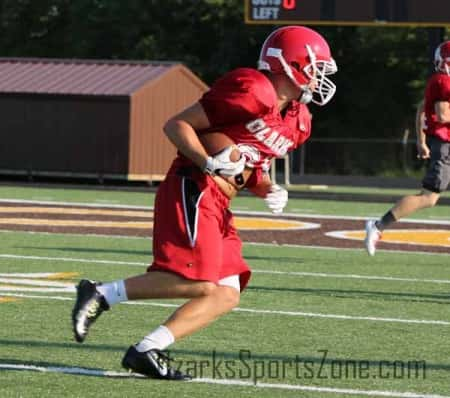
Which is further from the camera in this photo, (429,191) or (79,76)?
(79,76)

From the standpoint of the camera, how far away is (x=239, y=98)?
21.2ft

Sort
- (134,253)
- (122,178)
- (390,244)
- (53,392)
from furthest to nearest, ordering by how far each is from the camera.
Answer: (122,178) → (390,244) → (134,253) → (53,392)

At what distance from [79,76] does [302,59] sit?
76.1 ft

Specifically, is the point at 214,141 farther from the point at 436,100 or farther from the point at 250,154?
the point at 436,100

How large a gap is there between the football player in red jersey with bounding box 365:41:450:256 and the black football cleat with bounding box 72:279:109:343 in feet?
17.5

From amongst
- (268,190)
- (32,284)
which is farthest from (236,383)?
(32,284)

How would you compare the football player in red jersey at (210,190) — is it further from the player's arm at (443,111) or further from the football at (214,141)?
the player's arm at (443,111)

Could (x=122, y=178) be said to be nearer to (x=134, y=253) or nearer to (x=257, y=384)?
(x=134, y=253)

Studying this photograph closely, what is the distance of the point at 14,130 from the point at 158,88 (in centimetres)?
297

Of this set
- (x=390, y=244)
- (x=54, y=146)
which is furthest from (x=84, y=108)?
(x=390, y=244)

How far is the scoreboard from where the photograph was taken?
26.0 meters

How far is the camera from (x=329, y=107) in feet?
155

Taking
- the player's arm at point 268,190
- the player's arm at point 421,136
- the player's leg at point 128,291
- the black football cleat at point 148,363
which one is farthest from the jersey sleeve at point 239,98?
the player's arm at point 421,136

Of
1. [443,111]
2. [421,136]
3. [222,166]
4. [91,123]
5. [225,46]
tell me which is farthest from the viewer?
[225,46]
